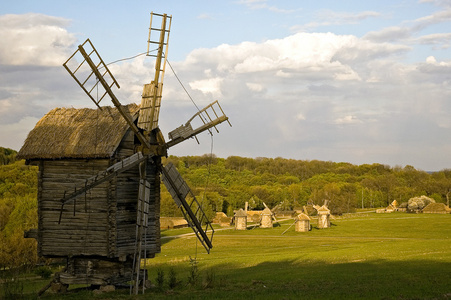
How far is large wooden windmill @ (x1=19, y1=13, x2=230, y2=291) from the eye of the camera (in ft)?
72.5

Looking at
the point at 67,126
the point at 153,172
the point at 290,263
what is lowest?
the point at 290,263

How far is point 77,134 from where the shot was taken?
2277cm

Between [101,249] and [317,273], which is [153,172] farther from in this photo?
[317,273]

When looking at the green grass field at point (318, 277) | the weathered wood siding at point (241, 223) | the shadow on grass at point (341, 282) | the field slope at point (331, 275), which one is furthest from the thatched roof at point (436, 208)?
the shadow on grass at point (341, 282)

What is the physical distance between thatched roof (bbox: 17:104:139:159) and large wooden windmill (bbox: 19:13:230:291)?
4 cm

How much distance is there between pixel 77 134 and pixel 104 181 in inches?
105

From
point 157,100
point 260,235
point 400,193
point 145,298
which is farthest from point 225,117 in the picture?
point 400,193

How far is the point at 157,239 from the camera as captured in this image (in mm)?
24031

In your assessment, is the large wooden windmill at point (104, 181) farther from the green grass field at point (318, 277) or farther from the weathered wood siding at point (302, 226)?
the weathered wood siding at point (302, 226)

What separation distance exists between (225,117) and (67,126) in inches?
259

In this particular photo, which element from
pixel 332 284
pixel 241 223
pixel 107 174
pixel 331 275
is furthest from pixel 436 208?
pixel 107 174

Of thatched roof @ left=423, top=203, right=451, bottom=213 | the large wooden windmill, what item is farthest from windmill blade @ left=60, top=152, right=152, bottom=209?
thatched roof @ left=423, top=203, right=451, bottom=213

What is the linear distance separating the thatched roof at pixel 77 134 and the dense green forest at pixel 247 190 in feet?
75.1

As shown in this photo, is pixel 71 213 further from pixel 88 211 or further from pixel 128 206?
pixel 128 206
